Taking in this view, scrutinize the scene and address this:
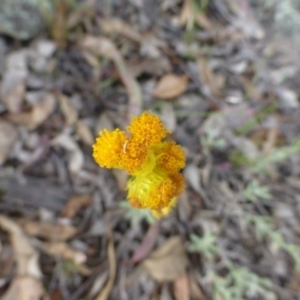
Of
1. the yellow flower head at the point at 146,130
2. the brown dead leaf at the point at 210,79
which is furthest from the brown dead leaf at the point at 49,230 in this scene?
the brown dead leaf at the point at 210,79

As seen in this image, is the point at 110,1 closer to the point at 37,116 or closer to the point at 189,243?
the point at 37,116

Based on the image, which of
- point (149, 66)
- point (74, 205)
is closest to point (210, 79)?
point (149, 66)

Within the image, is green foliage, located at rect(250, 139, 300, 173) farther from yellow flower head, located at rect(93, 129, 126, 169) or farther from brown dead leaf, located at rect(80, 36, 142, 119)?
yellow flower head, located at rect(93, 129, 126, 169)

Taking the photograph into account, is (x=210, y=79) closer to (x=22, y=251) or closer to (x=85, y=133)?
(x=85, y=133)

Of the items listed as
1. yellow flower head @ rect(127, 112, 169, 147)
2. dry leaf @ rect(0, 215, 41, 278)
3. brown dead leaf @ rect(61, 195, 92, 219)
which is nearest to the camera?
yellow flower head @ rect(127, 112, 169, 147)

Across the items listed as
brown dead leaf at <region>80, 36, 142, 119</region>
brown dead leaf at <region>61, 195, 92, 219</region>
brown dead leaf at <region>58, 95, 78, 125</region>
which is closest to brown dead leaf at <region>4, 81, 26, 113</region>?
brown dead leaf at <region>58, 95, 78, 125</region>

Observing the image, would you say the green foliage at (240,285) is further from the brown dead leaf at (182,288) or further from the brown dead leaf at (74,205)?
the brown dead leaf at (74,205)

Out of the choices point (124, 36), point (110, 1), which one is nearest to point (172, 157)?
point (124, 36)
